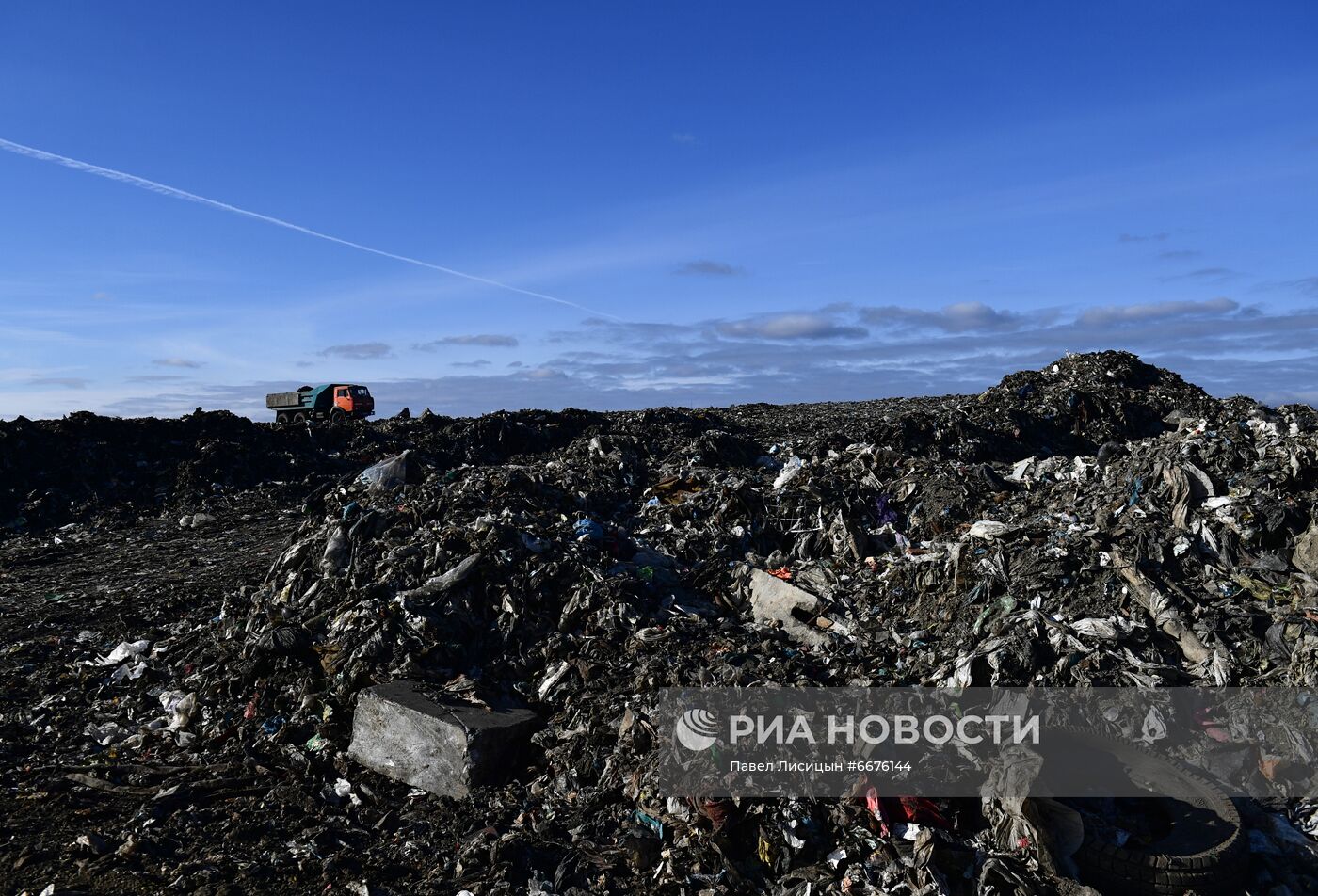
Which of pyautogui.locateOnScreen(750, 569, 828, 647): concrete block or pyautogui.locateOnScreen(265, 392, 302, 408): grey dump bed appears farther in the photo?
pyautogui.locateOnScreen(265, 392, 302, 408): grey dump bed

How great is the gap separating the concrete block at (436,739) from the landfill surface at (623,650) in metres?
0.11

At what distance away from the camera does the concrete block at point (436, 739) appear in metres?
5.76

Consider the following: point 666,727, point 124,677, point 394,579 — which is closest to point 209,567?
point 124,677

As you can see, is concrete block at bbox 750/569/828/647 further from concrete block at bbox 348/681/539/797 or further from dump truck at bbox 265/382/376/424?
dump truck at bbox 265/382/376/424

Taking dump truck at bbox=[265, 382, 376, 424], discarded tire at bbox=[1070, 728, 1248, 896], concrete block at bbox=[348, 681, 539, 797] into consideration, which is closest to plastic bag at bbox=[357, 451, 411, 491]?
concrete block at bbox=[348, 681, 539, 797]

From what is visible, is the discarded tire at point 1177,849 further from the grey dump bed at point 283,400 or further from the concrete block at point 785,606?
the grey dump bed at point 283,400

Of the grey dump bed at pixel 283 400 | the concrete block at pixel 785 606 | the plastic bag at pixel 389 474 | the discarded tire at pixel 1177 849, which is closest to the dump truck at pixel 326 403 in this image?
the grey dump bed at pixel 283 400

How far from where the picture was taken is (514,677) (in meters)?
6.83

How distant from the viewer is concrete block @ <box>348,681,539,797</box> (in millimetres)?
5762

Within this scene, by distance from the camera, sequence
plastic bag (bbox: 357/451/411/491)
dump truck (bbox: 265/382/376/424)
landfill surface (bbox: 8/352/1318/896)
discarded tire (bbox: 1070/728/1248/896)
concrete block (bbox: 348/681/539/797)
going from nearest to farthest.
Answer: discarded tire (bbox: 1070/728/1248/896)
landfill surface (bbox: 8/352/1318/896)
concrete block (bbox: 348/681/539/797)
plastic bag (bbox: 357/451/411/491)
dump truck (bbox: 265/382/376/424)

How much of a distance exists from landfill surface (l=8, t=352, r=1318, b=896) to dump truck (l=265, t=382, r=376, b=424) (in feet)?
40.4

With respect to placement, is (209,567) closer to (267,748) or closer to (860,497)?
(267,748)

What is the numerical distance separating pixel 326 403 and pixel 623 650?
1987cm

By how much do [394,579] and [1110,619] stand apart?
579cm
